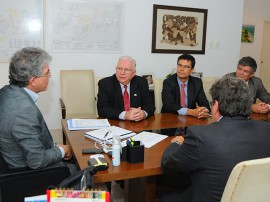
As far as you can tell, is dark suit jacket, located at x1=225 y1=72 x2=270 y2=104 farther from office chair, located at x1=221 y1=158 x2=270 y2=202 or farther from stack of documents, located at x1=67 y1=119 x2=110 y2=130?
office chair, located at x1=221 y1=158 x2=270 y2=202

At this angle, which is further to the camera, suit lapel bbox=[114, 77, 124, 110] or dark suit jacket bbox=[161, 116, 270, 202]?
suit lapel bbox=[114, 77, 124, 110]

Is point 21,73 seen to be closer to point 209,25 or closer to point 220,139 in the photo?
point 220,139

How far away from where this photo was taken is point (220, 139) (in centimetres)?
126

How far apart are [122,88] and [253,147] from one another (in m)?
1.67

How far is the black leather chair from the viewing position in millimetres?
1453

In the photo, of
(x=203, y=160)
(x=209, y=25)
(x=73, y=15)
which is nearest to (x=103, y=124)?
(x=203, y=160)

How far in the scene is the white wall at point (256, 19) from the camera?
6.71 m

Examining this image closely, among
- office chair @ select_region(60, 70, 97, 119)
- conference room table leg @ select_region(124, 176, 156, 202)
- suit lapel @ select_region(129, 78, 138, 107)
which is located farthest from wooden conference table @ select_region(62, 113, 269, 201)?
office chair @ select_region(60, 70, 97, 119)

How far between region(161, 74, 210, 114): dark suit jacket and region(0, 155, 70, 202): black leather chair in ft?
4.83

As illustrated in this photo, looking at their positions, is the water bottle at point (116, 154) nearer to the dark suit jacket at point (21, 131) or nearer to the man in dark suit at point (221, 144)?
the man in dark suit at point (221, 144)

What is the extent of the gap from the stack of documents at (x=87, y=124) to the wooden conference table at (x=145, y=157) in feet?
0.16

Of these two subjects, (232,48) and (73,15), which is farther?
(232,48)

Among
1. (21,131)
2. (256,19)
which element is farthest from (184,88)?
(256,19)

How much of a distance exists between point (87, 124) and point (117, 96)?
25.2 inches
